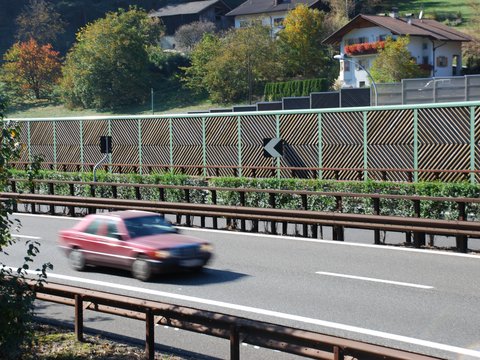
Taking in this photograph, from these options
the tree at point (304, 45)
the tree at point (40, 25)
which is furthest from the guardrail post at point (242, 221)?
the tree at point (40, 25)

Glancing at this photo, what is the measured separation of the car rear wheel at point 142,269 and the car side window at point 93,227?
1.42 m

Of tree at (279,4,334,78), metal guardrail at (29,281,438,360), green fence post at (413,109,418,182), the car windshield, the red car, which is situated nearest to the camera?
Result: metal guardrail at (29,281,438,360)

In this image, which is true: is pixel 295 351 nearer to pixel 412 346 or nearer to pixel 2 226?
pixel 412 346

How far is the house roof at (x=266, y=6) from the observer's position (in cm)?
9406

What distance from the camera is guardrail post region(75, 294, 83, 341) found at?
32.9 feet

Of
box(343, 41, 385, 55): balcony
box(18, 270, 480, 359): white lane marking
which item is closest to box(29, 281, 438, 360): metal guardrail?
box(18, 270, 480, 359): white lane marking

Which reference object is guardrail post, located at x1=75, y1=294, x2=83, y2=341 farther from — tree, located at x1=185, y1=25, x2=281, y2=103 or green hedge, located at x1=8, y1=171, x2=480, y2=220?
tree, located at x1=185, y1=25, x2=281, y2=103

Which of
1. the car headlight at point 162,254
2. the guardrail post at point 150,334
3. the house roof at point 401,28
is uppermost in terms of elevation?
the house roof at point 401,28

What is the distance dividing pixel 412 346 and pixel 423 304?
90.7 inches

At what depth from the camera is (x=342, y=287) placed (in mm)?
13062

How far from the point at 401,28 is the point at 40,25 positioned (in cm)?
5119

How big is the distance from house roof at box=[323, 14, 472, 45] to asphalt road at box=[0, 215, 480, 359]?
53.9m

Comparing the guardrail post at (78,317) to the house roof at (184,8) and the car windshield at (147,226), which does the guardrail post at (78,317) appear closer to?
the car windshield at (147,226)

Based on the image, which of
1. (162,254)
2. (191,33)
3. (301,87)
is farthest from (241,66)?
(162,254)
